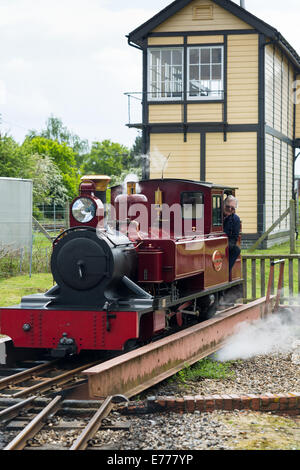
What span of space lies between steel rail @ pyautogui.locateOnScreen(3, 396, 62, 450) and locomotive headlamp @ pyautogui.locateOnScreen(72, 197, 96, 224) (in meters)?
2.19

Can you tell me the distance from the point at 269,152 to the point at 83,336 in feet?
53.4

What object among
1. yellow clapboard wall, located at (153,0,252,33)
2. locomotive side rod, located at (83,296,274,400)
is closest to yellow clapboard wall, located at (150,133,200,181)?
yellow clapboard wall, located at (153,0,252,33)

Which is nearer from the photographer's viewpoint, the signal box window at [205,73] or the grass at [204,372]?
the grass at [204,372]

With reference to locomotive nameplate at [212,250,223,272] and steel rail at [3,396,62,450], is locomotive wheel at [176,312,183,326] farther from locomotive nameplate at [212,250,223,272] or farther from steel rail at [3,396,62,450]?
steel rail at [3,396,62,450]

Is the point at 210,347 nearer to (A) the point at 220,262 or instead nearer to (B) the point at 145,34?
(A) the point at 220,262

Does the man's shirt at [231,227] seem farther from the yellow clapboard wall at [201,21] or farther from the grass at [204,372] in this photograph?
the yellow clapboard wall at [201,21]

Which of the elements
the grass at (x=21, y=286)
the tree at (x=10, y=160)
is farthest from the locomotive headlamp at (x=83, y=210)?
the tree at (x=10, y=160)

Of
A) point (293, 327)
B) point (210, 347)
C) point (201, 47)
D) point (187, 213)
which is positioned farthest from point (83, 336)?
point (201, 47)

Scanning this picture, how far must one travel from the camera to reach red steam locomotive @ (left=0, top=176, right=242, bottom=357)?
7.58 metres

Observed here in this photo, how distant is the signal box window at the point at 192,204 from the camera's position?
32.0 feet

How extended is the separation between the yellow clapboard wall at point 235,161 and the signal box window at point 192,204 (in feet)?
39.3

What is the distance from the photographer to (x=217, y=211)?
10.2m

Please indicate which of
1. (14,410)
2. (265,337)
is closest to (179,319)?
(265,337)
